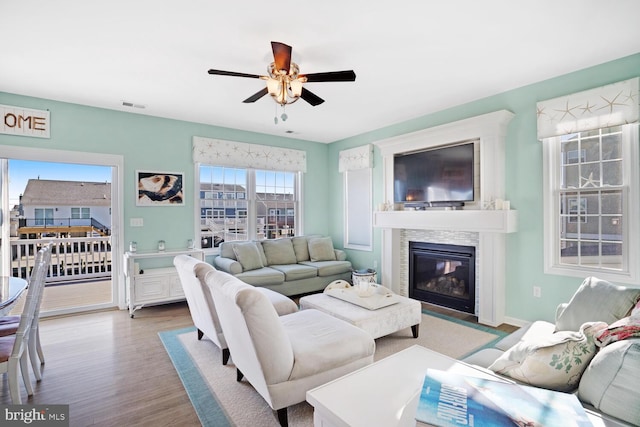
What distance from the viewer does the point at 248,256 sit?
185 inches

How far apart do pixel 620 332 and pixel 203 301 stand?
2.59m

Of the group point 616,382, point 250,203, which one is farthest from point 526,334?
point 250,203

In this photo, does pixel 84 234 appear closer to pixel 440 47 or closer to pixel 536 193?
pixel 440 47

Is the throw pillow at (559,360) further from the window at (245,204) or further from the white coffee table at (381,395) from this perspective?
the window at (245,204)

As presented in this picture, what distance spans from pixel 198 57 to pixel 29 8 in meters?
1.14

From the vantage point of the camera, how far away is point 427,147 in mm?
4488

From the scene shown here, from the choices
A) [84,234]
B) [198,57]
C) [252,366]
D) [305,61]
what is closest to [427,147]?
[305,61]

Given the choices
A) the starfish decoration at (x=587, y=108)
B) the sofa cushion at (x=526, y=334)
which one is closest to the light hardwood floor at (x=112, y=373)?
the sofa cushion at (x=526, y=334)

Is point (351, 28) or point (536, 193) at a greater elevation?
point (351, 28)

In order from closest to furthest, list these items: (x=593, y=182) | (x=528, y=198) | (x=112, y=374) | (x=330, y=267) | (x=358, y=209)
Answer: (x=112, y=374), (x=593, y=182), (x=528, y=198), (x=330, y=267), (x=358, y=209)

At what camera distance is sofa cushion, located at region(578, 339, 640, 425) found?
109 centimetres

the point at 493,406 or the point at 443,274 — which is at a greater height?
the point at 493,406

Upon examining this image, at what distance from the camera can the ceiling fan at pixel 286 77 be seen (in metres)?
2.46

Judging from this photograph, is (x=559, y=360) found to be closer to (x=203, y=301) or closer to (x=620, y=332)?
(x=620, y=332)
